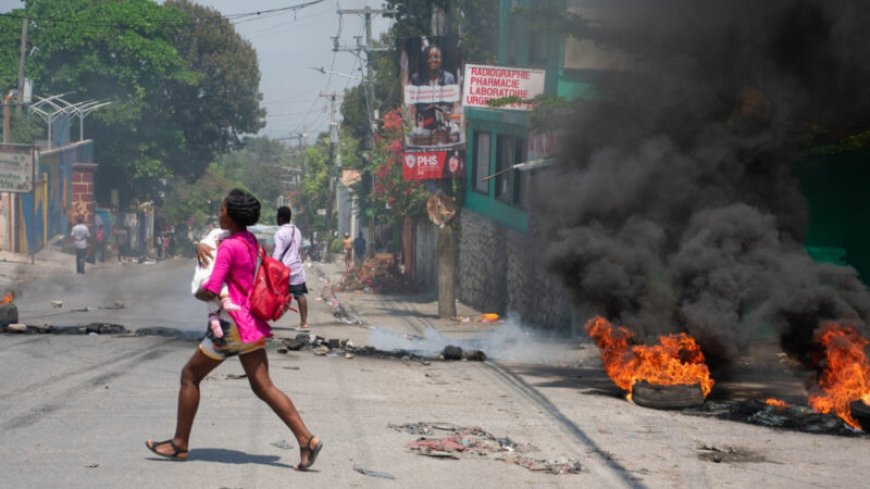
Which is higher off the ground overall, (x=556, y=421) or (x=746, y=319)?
(x=746, y=319)

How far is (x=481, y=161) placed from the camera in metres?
29.0

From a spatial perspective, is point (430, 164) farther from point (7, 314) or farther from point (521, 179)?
point (7, 314)

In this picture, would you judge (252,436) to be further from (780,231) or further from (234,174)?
(234,174)

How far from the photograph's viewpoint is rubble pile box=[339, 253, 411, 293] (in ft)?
112

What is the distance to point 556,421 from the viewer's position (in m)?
8.87

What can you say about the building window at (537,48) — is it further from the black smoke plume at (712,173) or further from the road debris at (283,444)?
the road debris at (283,444)

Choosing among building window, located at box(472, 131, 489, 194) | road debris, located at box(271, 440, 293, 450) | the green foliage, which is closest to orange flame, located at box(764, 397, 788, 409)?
road debris, located at box(271, 440, 293, 450)

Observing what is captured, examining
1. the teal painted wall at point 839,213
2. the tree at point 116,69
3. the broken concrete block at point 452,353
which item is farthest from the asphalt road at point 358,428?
the tree at point 116,69

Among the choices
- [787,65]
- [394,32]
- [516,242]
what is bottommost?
[516,242]

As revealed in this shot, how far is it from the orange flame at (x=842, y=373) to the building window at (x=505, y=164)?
15.4 m

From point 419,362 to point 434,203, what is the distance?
35.8 feet

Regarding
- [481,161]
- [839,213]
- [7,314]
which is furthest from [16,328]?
[481,161]

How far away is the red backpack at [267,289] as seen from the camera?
645cm

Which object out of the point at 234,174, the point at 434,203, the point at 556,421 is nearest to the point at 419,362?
the point at 556,421
